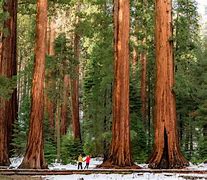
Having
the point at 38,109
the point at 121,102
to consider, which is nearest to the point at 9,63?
the point at 38,109

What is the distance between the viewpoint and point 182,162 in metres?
17.6

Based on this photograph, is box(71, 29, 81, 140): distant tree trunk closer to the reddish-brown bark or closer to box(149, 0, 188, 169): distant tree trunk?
the reddish-brown bark

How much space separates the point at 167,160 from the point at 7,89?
697cm

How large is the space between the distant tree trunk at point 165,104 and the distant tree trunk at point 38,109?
4561 mm

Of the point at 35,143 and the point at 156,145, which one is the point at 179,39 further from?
the point at 35,143

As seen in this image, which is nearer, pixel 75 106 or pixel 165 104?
pixel 165 104

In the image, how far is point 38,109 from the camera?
17625mm

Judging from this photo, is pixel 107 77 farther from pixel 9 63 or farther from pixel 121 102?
pixel 121 102

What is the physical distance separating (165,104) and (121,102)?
1825 millimetres

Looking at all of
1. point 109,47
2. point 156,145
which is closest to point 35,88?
point 156,145

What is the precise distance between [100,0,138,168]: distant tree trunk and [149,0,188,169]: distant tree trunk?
48.6 inches

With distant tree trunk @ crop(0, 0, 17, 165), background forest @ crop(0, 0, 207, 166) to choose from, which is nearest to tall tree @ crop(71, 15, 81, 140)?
background forest @ crop(0, 0, 207, 166)

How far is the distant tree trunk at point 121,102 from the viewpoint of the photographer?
1752cm

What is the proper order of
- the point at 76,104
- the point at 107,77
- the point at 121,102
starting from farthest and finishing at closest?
1. the point at 76,104
2. the point at 107,77
3. the point at 121,102
